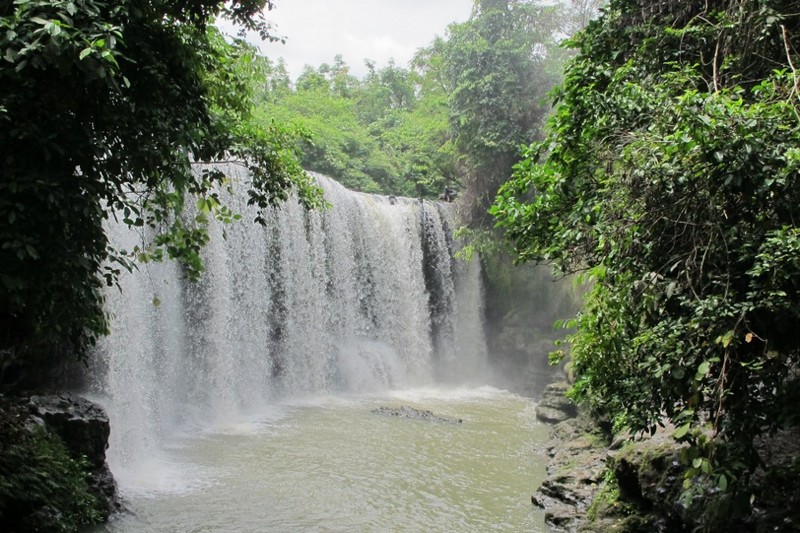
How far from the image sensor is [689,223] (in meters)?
3.67

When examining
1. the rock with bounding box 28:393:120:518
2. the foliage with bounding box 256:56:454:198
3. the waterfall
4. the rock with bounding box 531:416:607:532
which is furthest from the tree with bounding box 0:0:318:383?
the foliage with bounding box 256:56:454:198

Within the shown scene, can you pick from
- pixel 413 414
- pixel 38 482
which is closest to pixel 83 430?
pixel 38 482

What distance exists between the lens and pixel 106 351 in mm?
9172

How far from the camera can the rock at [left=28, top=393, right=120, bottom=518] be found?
6.67 meters

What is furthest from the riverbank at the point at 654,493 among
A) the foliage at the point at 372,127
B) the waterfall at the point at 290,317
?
the foliage at the point at 372,127

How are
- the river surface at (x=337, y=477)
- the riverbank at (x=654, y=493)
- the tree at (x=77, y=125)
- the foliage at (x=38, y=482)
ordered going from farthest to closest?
the river surface at (x=337, y=477), the foliage at (x=38, y=482), the riverbank at (x=654, y=493), the tree at (x=77, y=125)

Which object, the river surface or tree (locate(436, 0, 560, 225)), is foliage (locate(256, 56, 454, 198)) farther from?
the river surface

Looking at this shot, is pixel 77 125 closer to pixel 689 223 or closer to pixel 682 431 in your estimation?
pixel 689 223

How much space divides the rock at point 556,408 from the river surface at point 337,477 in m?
0.43

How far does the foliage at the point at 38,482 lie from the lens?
A: 5.42m

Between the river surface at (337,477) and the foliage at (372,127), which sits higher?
the foliage at (372,127)

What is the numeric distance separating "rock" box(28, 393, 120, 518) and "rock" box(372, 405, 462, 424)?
6.19 meters

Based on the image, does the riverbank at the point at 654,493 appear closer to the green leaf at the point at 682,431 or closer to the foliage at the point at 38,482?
the green leaf at the point at 682,431

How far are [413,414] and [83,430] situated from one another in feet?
21.8
